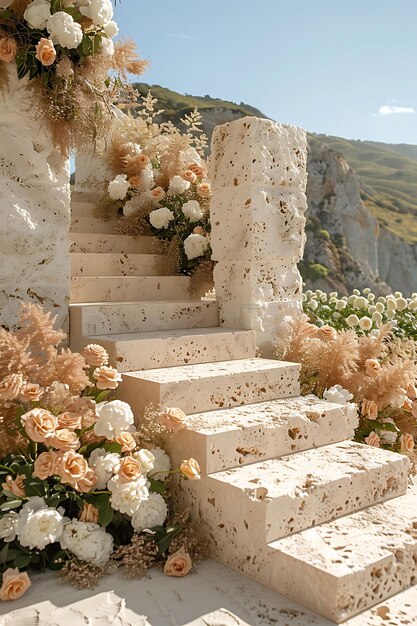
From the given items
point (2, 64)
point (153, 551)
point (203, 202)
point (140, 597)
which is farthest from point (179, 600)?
point (203, 202)

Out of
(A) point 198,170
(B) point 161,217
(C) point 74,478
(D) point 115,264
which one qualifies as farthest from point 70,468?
(A) point 198,170

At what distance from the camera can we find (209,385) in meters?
3.37

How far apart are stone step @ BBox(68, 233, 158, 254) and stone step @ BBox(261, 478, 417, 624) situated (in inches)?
128

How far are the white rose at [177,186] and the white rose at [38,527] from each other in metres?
3.61

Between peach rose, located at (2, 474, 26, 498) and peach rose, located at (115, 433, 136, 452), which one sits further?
peach rose, located at (115, 433, 136, 452)

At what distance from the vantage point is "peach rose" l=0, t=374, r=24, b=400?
2.67 metres

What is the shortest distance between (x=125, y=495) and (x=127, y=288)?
7.31 ft

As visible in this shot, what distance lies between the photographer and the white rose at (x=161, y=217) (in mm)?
5383

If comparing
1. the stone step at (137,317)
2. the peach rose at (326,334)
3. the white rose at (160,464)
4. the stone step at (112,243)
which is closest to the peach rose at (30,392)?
the white rose at (160,464)

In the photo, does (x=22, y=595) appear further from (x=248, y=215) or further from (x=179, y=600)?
(x=248, y=215)

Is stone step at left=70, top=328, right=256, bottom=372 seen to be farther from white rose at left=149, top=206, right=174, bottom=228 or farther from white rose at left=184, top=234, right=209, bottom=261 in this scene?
white rose at left=149, top=206, right=174, bottom=228

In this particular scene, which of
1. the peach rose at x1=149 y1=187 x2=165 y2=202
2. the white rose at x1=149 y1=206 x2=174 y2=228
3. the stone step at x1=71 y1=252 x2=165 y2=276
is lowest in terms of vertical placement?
the stone step at x1=71 y1=252 x2=165 y2=276

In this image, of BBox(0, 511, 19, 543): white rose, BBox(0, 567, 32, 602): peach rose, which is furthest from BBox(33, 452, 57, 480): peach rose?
BBox(0, 567, 32, 602): peach rose

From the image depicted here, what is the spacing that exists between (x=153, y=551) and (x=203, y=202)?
3.55 metres
